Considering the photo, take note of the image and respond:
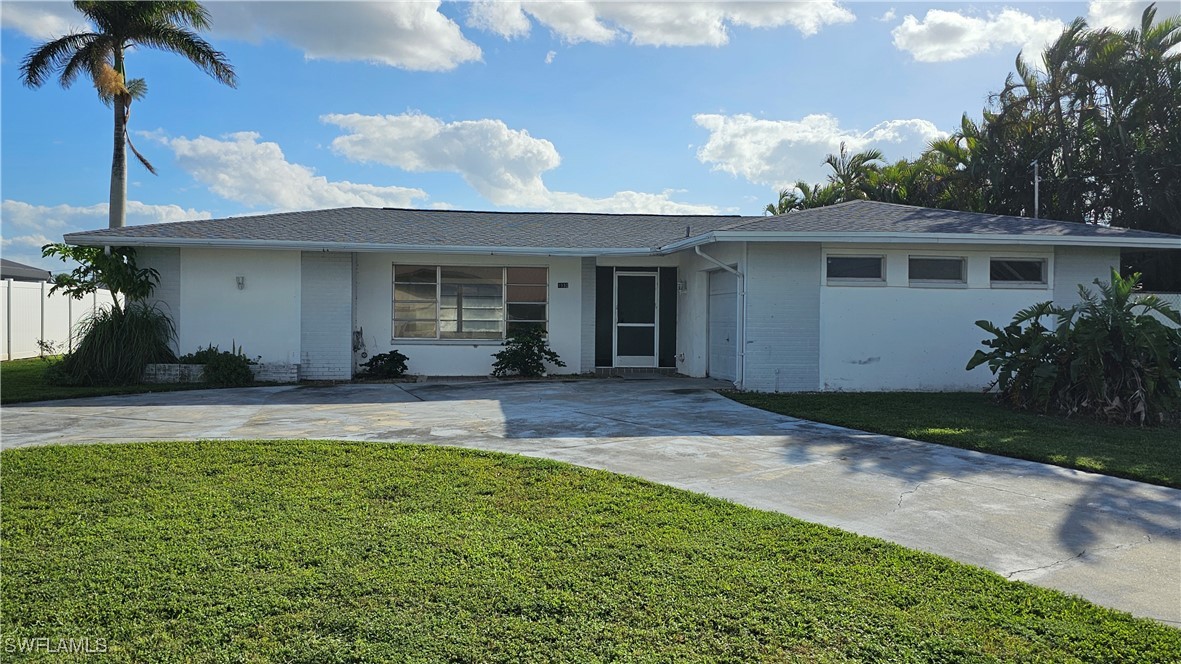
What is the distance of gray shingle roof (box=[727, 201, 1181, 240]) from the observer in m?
12.0

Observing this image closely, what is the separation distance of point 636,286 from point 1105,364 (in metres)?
8.51

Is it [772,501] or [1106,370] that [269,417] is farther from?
[1106,370]

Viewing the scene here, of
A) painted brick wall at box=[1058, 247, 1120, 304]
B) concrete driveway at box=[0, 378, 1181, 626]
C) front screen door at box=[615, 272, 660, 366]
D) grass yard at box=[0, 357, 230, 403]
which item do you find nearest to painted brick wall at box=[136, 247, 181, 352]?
grass yard at box=[0, 357, 230, 403]

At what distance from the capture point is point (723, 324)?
45.6 feet

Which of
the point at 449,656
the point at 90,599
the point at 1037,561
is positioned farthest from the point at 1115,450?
the point at 90,599

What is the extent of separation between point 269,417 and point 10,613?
6.15 m

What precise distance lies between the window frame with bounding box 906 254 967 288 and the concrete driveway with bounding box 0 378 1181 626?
3.88 m

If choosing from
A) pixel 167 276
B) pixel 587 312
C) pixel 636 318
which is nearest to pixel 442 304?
pixel 587 312

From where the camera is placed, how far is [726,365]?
45.7 feet

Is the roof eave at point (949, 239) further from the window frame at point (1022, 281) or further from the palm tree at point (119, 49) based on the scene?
the palm tree at point (119, 49)

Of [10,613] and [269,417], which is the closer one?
[10,613]

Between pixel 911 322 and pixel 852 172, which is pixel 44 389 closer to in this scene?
pixel 911 322

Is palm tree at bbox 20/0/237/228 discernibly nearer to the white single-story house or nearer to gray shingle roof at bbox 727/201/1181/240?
the white single-story house

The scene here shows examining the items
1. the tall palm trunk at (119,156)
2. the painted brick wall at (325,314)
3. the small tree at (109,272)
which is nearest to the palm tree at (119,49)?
the tall palm trunk at (119,156)
